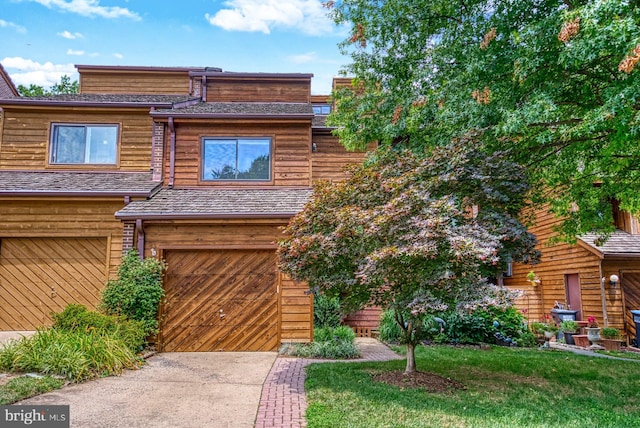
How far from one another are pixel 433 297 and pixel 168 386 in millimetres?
4166

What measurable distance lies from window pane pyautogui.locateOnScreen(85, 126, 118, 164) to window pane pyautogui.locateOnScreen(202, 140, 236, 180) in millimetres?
2779

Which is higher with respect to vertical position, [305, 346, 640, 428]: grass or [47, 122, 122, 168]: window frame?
[47, 122, 122, 168]: window frame

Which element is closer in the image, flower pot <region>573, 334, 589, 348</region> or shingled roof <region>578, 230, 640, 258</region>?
flower pot <region>573, 334, 589, 348</region>

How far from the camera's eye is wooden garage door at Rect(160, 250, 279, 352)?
32.2 ft

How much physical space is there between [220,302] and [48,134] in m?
7.44

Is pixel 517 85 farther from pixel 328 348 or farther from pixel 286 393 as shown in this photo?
pixel 328 348

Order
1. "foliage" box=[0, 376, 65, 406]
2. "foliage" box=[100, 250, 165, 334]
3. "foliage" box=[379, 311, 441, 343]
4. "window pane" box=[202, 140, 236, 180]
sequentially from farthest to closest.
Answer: "window pane" box=[202, 140, 236, 180], "foliage" box=[379, 311, 441, 343], "foliage" box=[100, 250, 165, 334], "foliage" box=[0, 376, 65, 406]

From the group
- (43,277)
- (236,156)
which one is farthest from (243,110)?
(43,277)

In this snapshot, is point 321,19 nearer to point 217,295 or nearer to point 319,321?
point 217,295

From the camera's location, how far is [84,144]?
1255 centimetres

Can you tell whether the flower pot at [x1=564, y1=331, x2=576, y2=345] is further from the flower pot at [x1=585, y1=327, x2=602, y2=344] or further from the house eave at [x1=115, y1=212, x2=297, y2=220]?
the house eave at [x1=115, y1=212, x2=297, y2=220]

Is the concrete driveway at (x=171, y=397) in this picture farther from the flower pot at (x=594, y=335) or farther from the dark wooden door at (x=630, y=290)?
the dark wooden door at (x=630, y=290)

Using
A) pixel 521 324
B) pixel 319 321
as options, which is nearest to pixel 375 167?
pixel 319 321

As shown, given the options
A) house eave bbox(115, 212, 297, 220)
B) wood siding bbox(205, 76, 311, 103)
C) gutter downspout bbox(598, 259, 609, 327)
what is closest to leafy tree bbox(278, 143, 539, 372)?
house eave bbox(115, 212, 297, 220)
